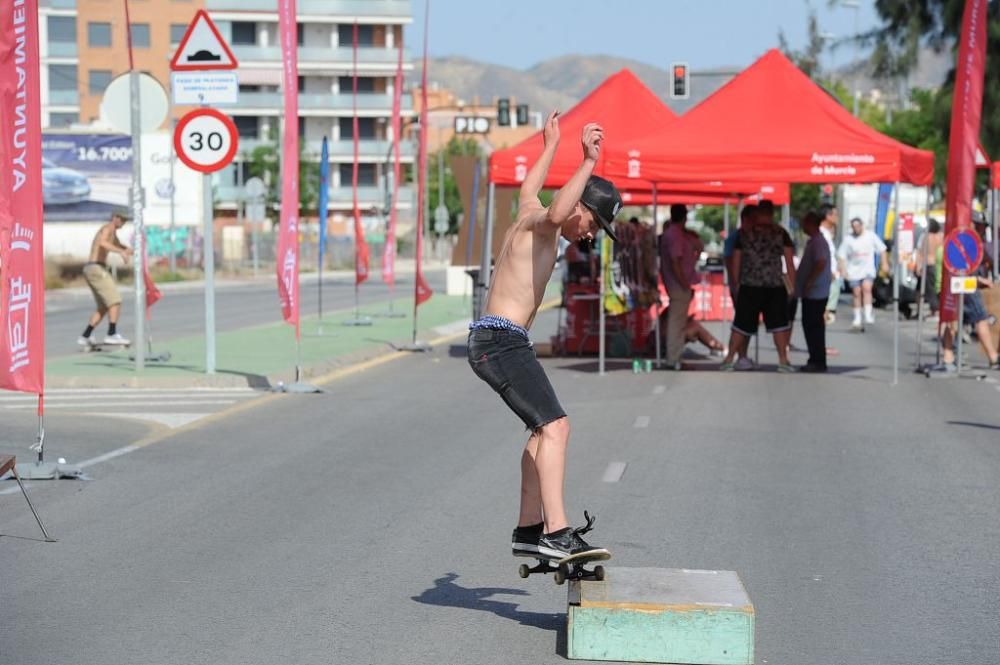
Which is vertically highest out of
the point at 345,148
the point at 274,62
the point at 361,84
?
the point at 274,62

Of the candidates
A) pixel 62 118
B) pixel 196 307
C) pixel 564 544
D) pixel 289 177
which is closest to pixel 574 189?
pixel 564 544

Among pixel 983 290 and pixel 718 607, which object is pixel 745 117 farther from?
pixel 718 607

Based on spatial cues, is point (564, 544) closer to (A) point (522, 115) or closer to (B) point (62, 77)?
(A) point (522, 115)

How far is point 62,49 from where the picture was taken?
102 meters

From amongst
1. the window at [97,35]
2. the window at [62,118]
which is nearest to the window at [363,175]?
the window at [97,35]

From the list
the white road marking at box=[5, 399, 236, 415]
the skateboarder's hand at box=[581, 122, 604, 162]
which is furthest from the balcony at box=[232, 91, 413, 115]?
the skateboarder's hand at box=[581, 122, 604, 162]

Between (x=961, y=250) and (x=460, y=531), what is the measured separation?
1099cm

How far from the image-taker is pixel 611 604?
20.0ft

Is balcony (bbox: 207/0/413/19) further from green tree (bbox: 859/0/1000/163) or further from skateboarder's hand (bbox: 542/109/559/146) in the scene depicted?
skateboarder's hand (bbox: 542/109/559/146)

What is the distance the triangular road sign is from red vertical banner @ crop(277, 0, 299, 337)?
0.59 m

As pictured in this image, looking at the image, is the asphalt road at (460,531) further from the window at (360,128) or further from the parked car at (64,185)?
the window at (360,128)

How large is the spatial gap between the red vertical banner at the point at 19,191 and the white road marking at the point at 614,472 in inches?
147

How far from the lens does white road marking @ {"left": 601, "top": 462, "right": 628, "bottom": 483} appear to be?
35.5ft

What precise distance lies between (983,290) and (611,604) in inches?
613
